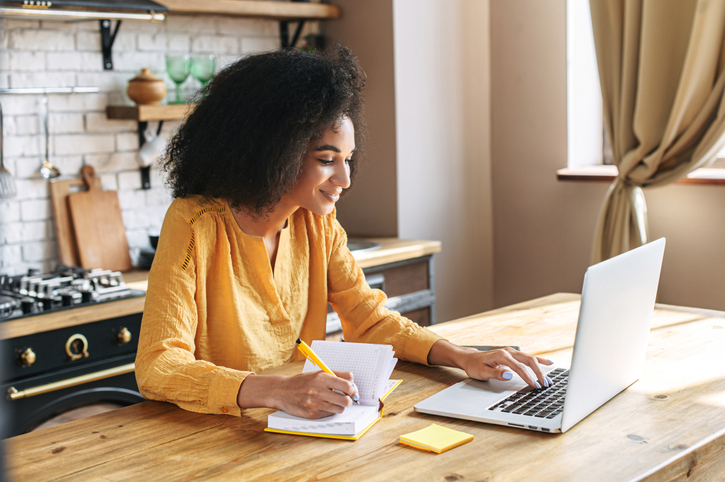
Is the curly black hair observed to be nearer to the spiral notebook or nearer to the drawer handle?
the spiral notebook

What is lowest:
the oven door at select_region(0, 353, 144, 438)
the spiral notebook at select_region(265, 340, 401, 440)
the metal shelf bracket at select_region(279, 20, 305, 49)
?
the oven door at select_region(0, 353, 144, 438)

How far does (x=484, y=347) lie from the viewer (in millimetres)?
1537

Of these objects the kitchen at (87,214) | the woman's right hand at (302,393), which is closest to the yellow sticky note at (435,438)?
the woman's right hand at (302,393)

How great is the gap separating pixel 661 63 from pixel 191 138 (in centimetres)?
191

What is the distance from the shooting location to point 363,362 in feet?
4.18

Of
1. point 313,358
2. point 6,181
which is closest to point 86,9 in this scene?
point 6,181

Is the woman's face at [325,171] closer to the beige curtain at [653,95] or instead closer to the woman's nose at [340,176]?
the woman's nose at [340,176]

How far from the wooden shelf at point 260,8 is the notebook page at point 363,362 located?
1963mm

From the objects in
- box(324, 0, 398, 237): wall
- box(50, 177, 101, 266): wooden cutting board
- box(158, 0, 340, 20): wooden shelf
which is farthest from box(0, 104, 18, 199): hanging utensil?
box(324, 0, 398, 237): wall

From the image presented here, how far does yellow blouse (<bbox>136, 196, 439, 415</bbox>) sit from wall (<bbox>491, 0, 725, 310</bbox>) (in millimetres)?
1660

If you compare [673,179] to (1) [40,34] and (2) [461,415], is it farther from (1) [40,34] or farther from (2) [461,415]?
(1) [40,34]

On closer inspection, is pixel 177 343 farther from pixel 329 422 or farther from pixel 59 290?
pixel 59 290

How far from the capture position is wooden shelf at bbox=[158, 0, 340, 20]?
2881mm

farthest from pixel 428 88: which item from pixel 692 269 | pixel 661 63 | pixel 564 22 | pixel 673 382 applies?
pixel 673 382
